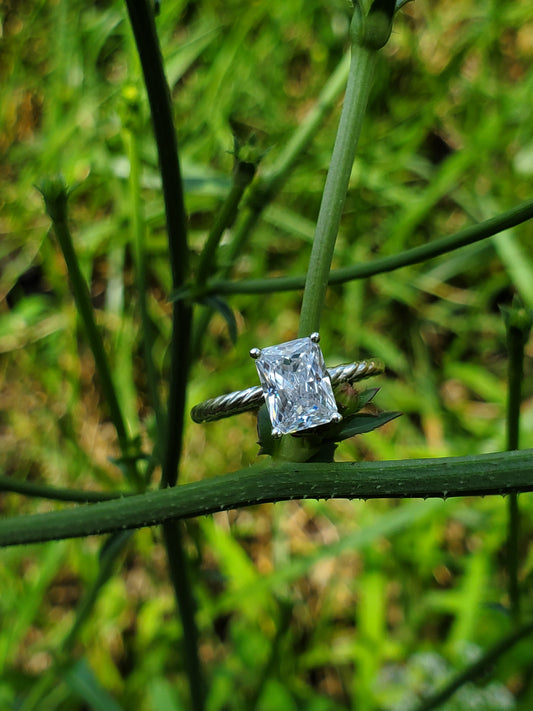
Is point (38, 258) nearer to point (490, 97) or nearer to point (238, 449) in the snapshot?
point (238, 449)

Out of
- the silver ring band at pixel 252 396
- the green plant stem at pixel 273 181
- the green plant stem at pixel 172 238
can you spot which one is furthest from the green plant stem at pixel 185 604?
the green plant stem at pixel 273 181

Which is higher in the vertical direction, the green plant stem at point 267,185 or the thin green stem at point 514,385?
the green plant stem at point 267,185

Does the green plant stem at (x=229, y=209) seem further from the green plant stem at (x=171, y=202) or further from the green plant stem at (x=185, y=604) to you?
the green plant stem at (x=185, y=604)

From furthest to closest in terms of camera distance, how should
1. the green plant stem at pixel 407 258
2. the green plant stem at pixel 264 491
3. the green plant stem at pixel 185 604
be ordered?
the green plant stem at pixel 185 604 < the green plant stem at pixel 407 258 < the green plant stem at pixel 264 491

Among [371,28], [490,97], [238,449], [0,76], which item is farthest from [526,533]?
[0,76]

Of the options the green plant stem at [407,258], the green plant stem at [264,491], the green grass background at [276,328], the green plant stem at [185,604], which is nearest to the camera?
the green plant stem at [264,491]

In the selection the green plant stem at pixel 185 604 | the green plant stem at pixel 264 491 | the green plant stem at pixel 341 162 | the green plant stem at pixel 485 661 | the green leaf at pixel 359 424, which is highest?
the green plant stem at pixel 341 162

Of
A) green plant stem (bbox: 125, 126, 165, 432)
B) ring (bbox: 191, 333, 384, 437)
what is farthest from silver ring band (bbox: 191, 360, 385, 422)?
green plant stem (bbox: 125, 126, 165, 432)
